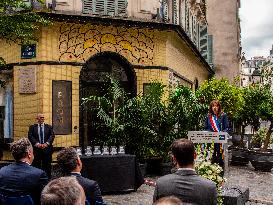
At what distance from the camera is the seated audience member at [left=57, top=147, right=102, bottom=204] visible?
191 inches

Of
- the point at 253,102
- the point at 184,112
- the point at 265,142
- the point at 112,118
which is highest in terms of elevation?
the point at 253,102

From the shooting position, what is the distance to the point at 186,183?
4.01m

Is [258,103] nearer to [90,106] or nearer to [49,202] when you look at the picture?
[90,106]

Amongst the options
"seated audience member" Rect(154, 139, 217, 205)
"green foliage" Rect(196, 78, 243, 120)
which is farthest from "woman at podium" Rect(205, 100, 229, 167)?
"seated audience member" Rect(154, 139, 217, 205)

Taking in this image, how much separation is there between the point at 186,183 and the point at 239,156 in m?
12.1

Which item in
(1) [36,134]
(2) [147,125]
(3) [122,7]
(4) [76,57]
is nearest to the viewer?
(1) [36,134]

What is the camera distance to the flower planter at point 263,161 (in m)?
14.4

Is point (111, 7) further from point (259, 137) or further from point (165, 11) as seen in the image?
point (259, 137)

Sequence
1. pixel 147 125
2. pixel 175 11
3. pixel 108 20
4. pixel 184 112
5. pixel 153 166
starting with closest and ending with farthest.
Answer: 1. pixel 147 125
2. pixel 184 112
3. pixel 153 166
4. pixel 108 20
5. pixel 175 11

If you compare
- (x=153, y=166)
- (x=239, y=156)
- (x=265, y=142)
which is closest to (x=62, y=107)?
(x=153, y=166)

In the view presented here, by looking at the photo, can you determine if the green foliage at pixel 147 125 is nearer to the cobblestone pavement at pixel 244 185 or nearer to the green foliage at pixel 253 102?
the cobblestone pavement at pixel 244 185

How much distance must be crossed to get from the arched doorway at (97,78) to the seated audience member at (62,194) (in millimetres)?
12603

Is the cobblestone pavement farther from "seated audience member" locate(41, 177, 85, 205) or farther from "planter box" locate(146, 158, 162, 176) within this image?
"seated audience member" locate(41, 177, 85, 205)

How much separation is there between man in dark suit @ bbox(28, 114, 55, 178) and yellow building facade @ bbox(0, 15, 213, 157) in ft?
7.41
